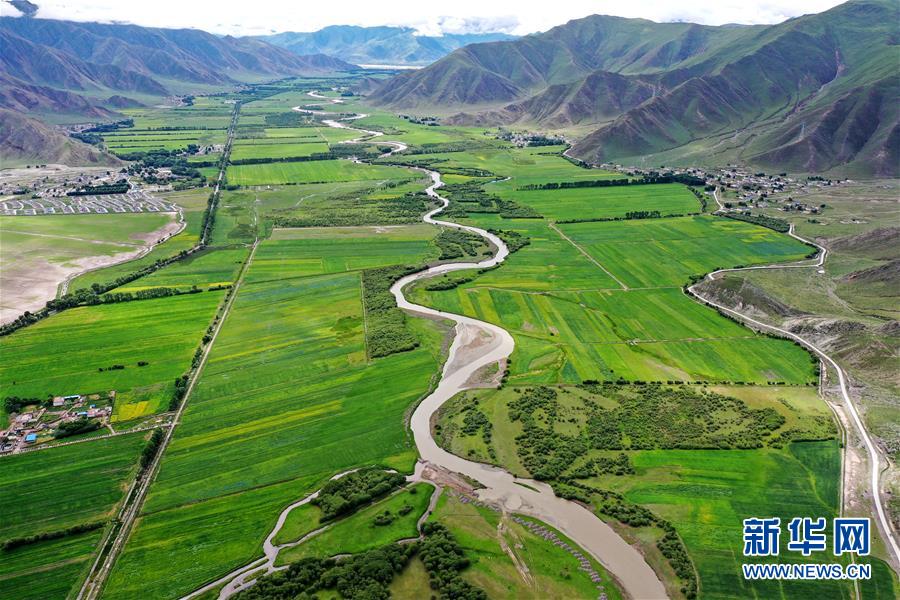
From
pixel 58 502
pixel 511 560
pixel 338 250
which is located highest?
pixel 338 250

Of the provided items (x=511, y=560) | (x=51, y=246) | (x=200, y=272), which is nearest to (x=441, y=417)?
(x=511, y=560)

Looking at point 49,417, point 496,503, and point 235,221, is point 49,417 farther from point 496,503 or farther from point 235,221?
point 235,221

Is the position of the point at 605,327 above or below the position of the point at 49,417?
above

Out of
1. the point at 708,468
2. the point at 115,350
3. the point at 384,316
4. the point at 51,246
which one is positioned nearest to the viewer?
the point at 708,468

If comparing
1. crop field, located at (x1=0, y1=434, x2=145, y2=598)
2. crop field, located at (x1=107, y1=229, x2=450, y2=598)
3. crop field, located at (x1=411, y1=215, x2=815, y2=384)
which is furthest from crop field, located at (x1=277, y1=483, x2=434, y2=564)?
crop field, located at (x1=411, y1=215, x2=815, y2=384)

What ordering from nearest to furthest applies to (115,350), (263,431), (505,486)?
(505,486) < (263,431) < (115,350)

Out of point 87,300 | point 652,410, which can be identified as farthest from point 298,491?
point 87,300

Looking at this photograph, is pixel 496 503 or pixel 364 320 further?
pixel 364 320

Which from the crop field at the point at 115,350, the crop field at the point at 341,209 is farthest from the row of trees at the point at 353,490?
the crop field at the point at 341,209
